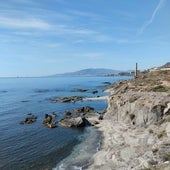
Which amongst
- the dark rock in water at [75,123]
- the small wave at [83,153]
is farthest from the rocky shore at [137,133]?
the dark rock in water at [75,123]

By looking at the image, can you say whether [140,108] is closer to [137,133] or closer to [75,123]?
[137,133]

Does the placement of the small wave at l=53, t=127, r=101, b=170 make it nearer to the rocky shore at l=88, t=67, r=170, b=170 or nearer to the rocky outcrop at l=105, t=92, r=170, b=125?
the rocky shore at l=88, t=67, r=170, b=170

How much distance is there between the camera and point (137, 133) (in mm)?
50406

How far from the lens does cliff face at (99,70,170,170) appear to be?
114 ft

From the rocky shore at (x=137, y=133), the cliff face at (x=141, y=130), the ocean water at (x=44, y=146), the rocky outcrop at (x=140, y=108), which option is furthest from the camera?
the rocky outcrop at (x=140, y=108)

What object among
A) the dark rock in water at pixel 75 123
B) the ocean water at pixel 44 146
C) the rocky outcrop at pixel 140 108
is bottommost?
the ocean water at pixel 44 146

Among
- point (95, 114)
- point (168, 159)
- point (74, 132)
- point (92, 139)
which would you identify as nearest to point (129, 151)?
point (168, 159)

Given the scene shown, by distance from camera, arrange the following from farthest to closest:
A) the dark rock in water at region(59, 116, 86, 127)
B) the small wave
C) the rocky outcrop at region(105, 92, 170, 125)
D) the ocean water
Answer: the dark rock in water at region(59, 116, 86, 127), the rocky outcrop at region(105, 92, 170, 125), the ocean water, the small wave

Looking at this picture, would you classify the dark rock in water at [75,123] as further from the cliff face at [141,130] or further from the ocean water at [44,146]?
the cliff face at [141,130]

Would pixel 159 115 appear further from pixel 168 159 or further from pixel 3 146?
pixel 3 146

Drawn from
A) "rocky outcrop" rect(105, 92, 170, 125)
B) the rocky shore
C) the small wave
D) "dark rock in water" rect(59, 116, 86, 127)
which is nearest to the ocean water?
the small wave

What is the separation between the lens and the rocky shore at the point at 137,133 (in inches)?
1380

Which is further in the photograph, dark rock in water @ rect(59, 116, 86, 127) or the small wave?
dark rock in water @ rect(59, 116, 86, 127)

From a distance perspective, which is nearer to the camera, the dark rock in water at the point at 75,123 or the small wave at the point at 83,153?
the small wave at the point at 83,153
